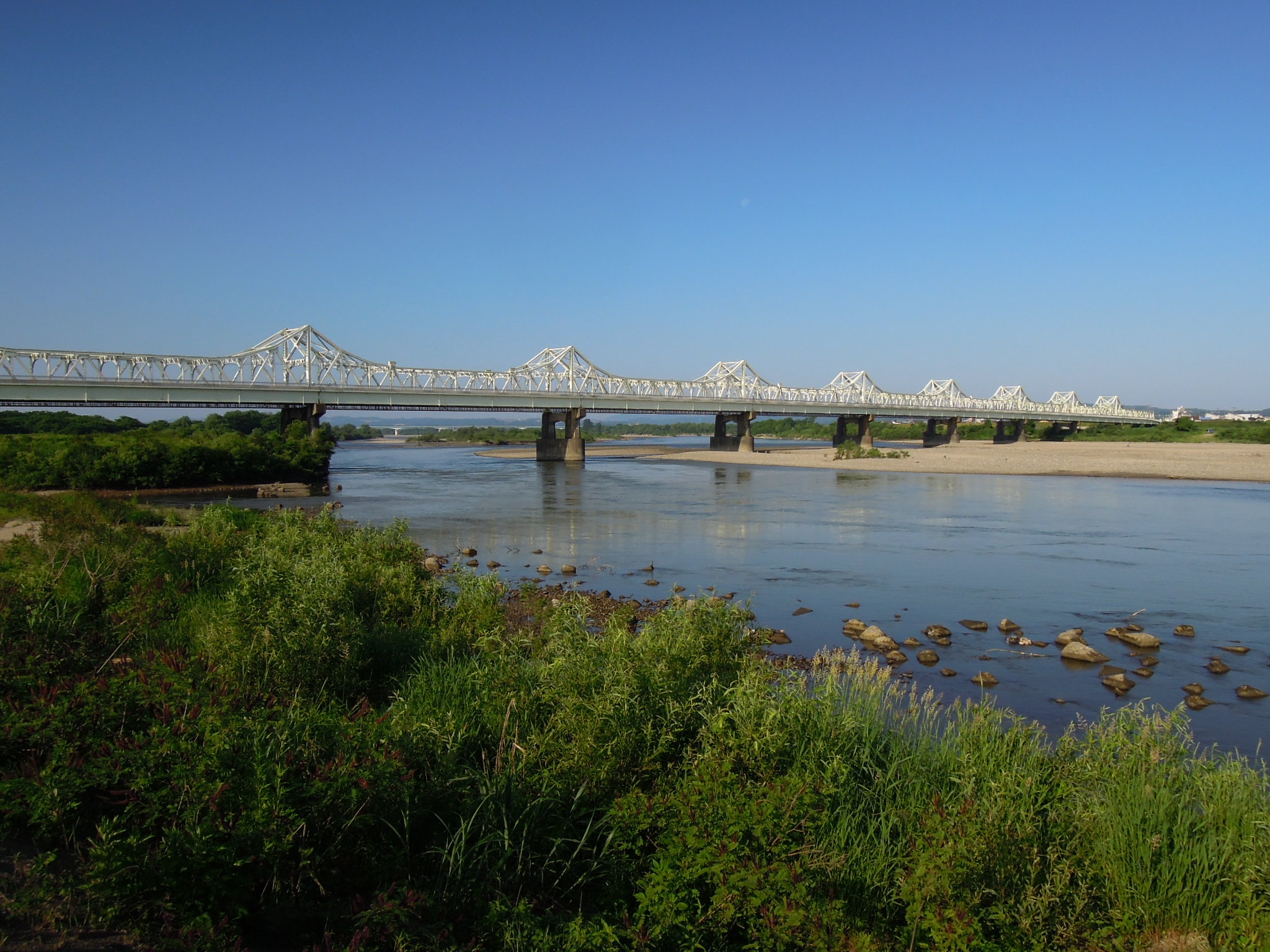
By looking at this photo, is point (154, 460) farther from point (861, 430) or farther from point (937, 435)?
point (937, 435)

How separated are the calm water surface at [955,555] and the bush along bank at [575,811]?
16.1 ft

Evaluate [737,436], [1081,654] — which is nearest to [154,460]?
[1081,654]

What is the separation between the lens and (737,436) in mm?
95125

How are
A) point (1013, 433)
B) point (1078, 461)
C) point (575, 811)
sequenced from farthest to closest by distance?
point (1013, 433) → point (1078, 461) → point (575, 811)

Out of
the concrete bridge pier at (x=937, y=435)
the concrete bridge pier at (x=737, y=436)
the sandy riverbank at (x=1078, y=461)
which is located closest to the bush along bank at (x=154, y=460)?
the sandy riverbank at (x=1078, y=461)

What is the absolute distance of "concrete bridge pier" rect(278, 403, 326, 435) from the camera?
64375mm

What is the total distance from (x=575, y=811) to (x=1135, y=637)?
40.1ft

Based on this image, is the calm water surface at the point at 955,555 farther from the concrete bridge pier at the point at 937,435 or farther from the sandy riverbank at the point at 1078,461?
the concrete bridge pier at the point at 937,435

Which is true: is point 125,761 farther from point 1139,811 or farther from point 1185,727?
point 1185,727

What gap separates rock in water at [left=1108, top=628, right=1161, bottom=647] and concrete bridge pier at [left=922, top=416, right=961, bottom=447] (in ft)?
326

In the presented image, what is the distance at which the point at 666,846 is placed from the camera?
17.3 feet

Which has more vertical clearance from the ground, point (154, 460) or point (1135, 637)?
point (154, 460)

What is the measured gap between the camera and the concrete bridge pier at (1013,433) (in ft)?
398

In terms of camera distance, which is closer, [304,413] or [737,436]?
[304,413]
